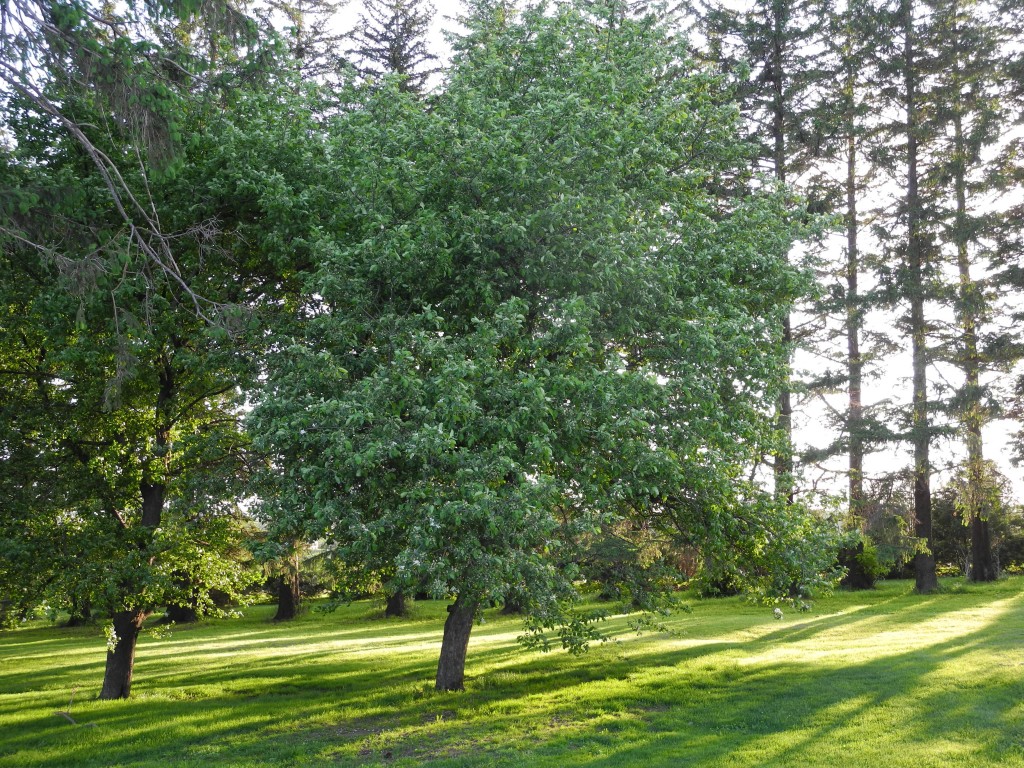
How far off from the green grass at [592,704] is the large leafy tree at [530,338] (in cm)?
196

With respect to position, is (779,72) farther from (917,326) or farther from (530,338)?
(530,338)

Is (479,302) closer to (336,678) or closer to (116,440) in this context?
(116,440)

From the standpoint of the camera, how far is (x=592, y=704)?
538 inches

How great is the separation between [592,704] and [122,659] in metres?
9.60

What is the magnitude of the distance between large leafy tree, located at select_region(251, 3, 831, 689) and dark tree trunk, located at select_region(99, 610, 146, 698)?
678 cm

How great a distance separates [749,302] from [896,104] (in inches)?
791

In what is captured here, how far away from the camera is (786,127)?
89.1ft

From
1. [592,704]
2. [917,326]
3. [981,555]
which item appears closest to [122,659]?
[592,704]

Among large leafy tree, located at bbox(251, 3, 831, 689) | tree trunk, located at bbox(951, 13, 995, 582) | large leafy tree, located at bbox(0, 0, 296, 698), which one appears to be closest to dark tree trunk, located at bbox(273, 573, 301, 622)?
large leafy tree, located at bbox(0, 0, 296, 698)

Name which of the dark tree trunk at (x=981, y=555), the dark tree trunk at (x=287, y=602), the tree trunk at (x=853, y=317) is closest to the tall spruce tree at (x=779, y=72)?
the tree trunk at (x=853, y=317)

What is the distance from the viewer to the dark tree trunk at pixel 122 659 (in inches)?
628

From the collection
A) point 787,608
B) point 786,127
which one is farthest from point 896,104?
point 787,608

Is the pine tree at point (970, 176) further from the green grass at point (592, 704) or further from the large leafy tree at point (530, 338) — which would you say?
the large leafy tree at point (530, 338)

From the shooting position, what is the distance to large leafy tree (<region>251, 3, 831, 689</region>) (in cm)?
998
